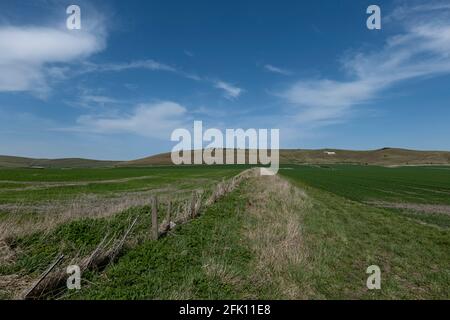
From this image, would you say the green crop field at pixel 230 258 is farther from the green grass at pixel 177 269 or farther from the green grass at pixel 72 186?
the green grass at pixel 72 186

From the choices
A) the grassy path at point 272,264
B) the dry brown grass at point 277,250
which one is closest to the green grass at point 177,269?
the grassy path at point 272,264

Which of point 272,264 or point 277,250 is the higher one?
point 277,250

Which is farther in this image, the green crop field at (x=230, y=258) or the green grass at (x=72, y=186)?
the green grass at (x=72, y=186)

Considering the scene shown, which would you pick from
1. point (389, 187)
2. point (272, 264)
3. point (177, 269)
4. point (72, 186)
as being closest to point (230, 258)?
point (272, 264)

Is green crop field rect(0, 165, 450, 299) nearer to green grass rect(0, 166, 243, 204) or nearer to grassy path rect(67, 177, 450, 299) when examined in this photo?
grassy path rect(67, 177, 450, 299)

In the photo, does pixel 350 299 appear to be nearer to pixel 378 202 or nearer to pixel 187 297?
pixel 187 297

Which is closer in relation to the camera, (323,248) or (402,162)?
(323,248)

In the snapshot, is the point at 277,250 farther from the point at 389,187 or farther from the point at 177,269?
the point at 389,187

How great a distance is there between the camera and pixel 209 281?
24.1ft

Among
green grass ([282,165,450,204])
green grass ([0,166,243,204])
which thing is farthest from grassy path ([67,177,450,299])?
green grass ([0,166,243,204])

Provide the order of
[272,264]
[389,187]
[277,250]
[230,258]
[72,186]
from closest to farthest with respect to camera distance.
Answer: [272,264] < [230,258] < [277,250] < [72,186] < [389,187]
